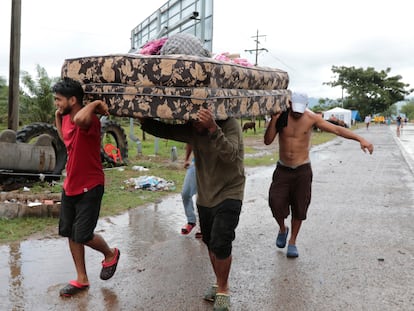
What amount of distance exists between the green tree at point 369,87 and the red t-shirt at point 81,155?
2647 inches

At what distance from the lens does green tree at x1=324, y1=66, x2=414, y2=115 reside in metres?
65.5

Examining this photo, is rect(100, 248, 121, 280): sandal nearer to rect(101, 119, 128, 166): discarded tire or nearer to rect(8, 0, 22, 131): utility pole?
rect(8, 0, 22, 131): utility pole

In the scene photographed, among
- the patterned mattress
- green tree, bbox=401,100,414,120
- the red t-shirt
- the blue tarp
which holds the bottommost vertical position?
the red t-shirt

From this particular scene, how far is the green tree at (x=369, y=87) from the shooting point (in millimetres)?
65500

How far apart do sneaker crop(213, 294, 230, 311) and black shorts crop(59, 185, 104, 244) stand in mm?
1128

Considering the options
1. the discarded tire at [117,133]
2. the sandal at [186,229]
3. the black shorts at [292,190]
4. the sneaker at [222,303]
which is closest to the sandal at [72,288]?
the sneaker at [222,303]

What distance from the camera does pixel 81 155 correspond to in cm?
345

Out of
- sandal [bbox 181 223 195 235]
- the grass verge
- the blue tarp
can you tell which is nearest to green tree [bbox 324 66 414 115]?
the blue tarp

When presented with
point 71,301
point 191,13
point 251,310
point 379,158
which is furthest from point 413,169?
point 71,301

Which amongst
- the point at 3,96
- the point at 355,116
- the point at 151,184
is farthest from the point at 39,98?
the point at 355,116

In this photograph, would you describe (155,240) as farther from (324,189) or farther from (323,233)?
(324,189)

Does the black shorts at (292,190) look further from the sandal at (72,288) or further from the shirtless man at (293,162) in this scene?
the sandal at (72,288)

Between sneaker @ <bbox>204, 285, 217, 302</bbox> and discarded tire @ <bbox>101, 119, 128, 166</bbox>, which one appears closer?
sneaker @ <bbox>204, 285, 217, 302</bbox>

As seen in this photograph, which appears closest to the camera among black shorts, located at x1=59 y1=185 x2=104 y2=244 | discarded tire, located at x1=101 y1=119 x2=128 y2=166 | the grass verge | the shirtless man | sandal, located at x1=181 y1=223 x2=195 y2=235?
black shorts, located at x1=59 y1=185 x2=104 y2=244
